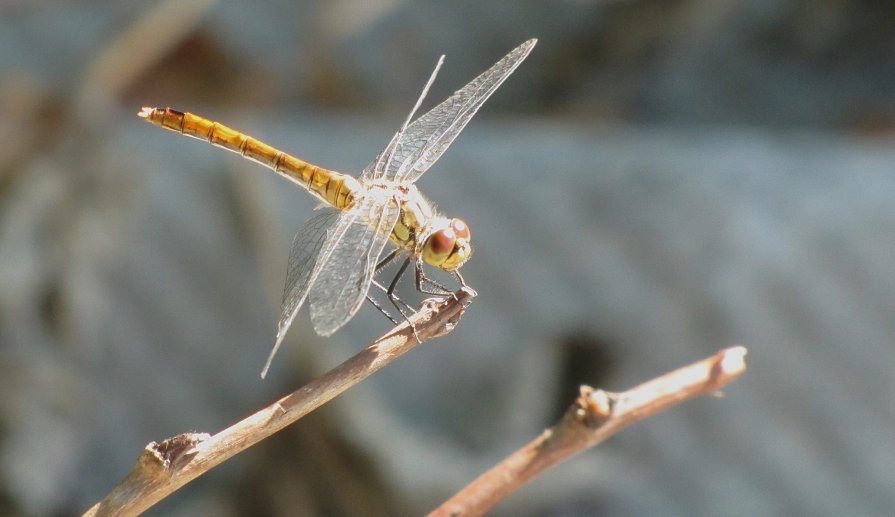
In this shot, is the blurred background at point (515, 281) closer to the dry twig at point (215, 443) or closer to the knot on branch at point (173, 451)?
the dry twig at point (215, 443)

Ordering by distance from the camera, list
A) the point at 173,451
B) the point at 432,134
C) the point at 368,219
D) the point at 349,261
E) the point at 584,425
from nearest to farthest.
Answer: the point at 173,451 < the point at 584,425 < the point at 349,261 < the point at 368,219 < the point at 432,134

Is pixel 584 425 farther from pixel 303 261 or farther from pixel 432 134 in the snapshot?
pixel 432 134

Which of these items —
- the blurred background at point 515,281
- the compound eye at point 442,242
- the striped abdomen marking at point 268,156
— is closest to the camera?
the compound eye at point 442,242

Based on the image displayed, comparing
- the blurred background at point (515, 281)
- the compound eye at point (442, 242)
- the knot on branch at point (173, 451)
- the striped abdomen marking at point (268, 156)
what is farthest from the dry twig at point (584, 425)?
the blurred background at point (515, 281)

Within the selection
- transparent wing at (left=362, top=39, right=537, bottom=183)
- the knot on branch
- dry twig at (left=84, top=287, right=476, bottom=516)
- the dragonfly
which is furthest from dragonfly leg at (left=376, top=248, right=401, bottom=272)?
the knot on branch

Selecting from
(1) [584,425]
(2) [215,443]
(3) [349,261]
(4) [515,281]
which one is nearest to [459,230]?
(3) [349,261]

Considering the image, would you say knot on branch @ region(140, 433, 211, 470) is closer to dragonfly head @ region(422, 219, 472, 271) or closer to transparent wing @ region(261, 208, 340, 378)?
transparent wing @ region(261, 208, 340, 378)

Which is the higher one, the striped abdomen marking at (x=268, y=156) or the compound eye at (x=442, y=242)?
the striped abdomen marking at (x=268, y=156)
